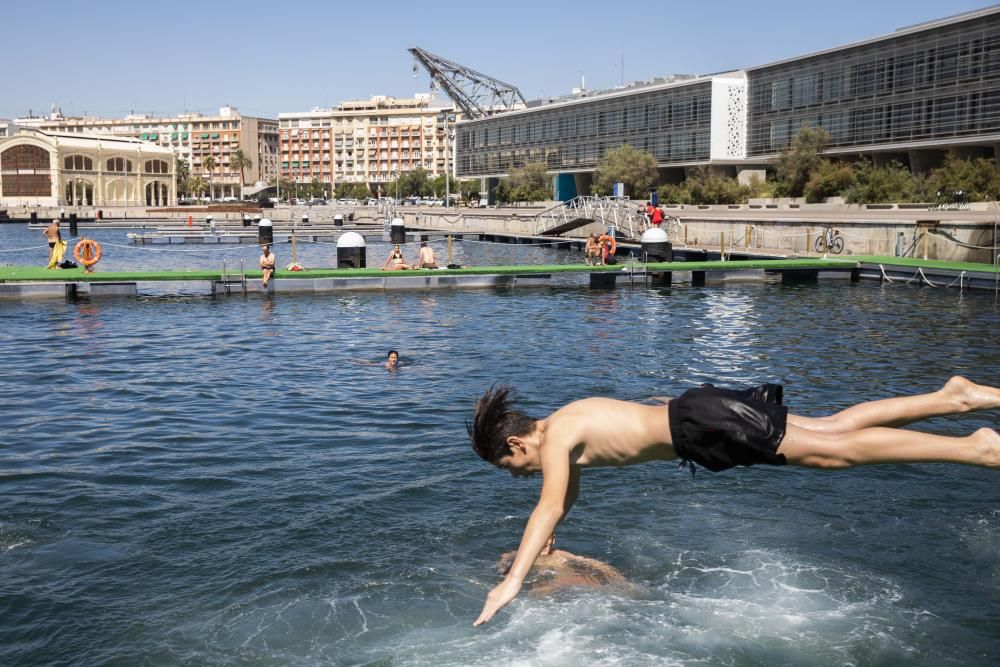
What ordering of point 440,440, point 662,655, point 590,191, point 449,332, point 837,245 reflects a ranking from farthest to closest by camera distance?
point 590,191 → point 837,245 → point 449,332 → point 440,440 → point 662,655

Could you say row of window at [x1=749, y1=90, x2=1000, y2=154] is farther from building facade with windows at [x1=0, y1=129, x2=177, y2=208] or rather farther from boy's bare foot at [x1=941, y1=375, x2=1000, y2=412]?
building facade with windows at [x1=0, y1=129, x2=177, y2=208]

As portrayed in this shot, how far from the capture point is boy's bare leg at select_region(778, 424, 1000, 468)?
4871 millimetres

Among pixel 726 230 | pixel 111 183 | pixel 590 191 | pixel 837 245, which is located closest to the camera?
pixel 837 245

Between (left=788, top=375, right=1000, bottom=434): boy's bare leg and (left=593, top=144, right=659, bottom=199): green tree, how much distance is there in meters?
89.1

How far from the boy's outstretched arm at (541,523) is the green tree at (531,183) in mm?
106417

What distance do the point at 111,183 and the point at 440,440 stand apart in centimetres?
13731

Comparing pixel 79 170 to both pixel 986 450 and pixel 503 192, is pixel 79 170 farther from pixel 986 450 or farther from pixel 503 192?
pixel 986 450

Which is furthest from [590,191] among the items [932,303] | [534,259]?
[932,303]

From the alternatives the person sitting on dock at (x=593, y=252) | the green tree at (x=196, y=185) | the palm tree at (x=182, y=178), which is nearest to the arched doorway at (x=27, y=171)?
the palm tree at (x=182, y=178)

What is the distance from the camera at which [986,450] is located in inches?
191

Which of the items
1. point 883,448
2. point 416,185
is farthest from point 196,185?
point 883,448

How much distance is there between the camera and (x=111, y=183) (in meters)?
136

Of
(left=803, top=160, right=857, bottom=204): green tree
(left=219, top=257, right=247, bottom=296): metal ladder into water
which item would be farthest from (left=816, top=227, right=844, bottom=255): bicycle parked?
(left=803, top=160, right=857, bottom=204): green tree

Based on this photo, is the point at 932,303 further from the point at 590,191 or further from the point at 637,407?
the point at 590,191
